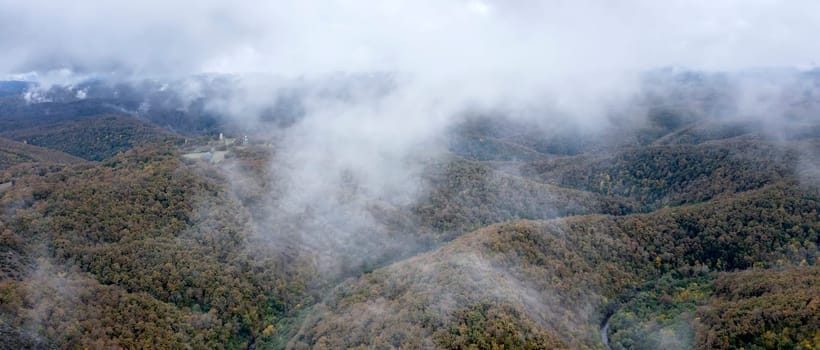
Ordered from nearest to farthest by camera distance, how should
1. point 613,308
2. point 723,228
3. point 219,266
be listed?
point 219,266 → point 613,308 → point 723,228

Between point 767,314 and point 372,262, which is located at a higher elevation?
point 767,314

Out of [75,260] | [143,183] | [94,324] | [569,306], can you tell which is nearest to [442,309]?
[569,306]

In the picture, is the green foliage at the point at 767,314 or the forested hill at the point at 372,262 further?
the forested hill at the point at 372,262

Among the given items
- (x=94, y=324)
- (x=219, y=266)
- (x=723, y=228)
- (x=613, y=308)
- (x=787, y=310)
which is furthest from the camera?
(x=723, y=228)

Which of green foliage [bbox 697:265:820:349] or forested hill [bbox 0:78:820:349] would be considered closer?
green foliage [bbox 697:265:820:349]

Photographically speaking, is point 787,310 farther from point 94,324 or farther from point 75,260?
point 75,260

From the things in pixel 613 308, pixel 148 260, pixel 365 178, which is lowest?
pixel 613 308

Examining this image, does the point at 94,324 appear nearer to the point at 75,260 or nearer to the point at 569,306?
the point at 75,260

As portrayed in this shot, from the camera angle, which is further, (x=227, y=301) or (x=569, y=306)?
(x=569, y=306)

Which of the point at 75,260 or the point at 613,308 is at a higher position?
the point at 75,260

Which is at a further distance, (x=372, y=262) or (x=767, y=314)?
(x=372, y=262)
